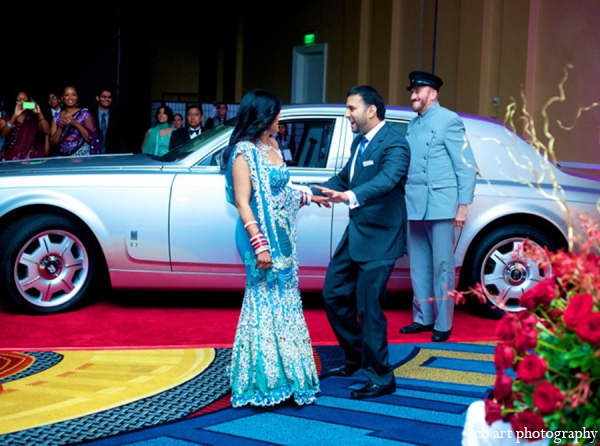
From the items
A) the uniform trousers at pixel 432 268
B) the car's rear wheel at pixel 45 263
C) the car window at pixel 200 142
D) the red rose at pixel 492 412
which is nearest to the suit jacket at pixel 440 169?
the uniform trousers at pixel 432 268

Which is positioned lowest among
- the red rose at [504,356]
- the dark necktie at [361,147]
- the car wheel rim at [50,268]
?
the car wheel rim at [50,268]

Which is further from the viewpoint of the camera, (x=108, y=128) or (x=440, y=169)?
(x=108, y=128)

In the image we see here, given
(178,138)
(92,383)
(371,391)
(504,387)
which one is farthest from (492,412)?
(178,138)

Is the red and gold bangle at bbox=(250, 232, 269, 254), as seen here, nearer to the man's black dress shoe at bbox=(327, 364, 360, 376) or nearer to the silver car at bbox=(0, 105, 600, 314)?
the man's black dress shoe at bbox=(327, 364, 360, 376)

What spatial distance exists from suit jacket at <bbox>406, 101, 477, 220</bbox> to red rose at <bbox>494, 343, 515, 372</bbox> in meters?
3.46

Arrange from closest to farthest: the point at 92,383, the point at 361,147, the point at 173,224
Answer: the point at 92,383, the point at 361,147, the point at 173,224

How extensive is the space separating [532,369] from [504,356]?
0.14m

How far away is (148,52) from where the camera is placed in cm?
1639

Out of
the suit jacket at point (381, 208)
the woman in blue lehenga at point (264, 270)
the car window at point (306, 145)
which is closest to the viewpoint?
the woman in blue lehenga at point (264, 270)

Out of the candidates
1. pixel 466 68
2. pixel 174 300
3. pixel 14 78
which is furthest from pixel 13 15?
pixel 174 300

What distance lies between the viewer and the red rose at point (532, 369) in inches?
68.9

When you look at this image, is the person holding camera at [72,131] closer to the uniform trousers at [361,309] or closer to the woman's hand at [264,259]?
the uniform trousers at [361,309]

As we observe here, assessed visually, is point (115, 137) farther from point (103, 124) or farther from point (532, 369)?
point (532, 369)

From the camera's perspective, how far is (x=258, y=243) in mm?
3816
